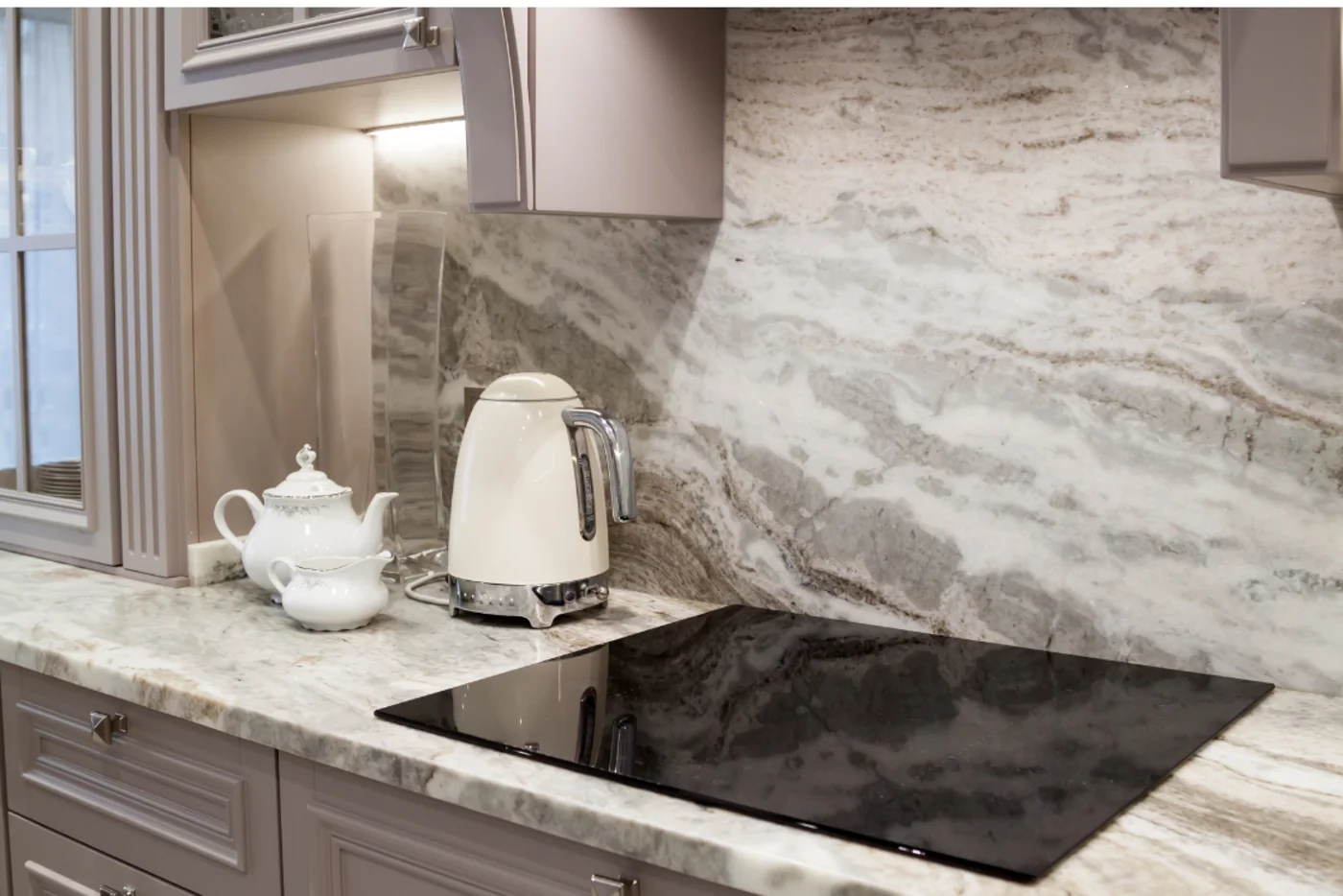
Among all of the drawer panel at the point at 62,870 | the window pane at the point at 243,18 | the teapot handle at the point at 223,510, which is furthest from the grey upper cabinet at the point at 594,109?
the drawer panel at the point at 62,870

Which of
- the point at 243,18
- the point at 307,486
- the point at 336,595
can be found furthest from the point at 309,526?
the point at 243,18

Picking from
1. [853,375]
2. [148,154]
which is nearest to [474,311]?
[148,154]

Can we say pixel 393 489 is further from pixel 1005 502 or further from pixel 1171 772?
pixel 1171 772

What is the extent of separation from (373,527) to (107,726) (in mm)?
372

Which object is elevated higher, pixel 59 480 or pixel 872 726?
pixel 59 480

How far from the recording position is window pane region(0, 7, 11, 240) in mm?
1832

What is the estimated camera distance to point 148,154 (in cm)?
167

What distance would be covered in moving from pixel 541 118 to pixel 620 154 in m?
0.12

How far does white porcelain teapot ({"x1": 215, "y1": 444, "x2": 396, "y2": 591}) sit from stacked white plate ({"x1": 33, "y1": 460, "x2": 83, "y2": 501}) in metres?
0.42

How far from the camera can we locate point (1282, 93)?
79cm

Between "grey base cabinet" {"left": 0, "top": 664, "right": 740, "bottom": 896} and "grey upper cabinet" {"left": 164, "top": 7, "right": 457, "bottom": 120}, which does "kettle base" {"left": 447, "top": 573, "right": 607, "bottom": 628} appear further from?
"grey upper cabinet" {"left": 164, "top": 7, "right": 457, "bottom": 120}

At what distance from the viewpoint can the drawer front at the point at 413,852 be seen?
3.14 feet

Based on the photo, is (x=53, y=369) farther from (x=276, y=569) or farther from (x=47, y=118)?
(x=276, y=569)

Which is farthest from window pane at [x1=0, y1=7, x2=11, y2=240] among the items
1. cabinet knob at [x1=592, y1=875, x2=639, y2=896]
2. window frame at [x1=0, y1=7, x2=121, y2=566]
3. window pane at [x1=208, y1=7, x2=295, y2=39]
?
cabinet knob at [x1=592, y1=875, x2=639, y2=896]
